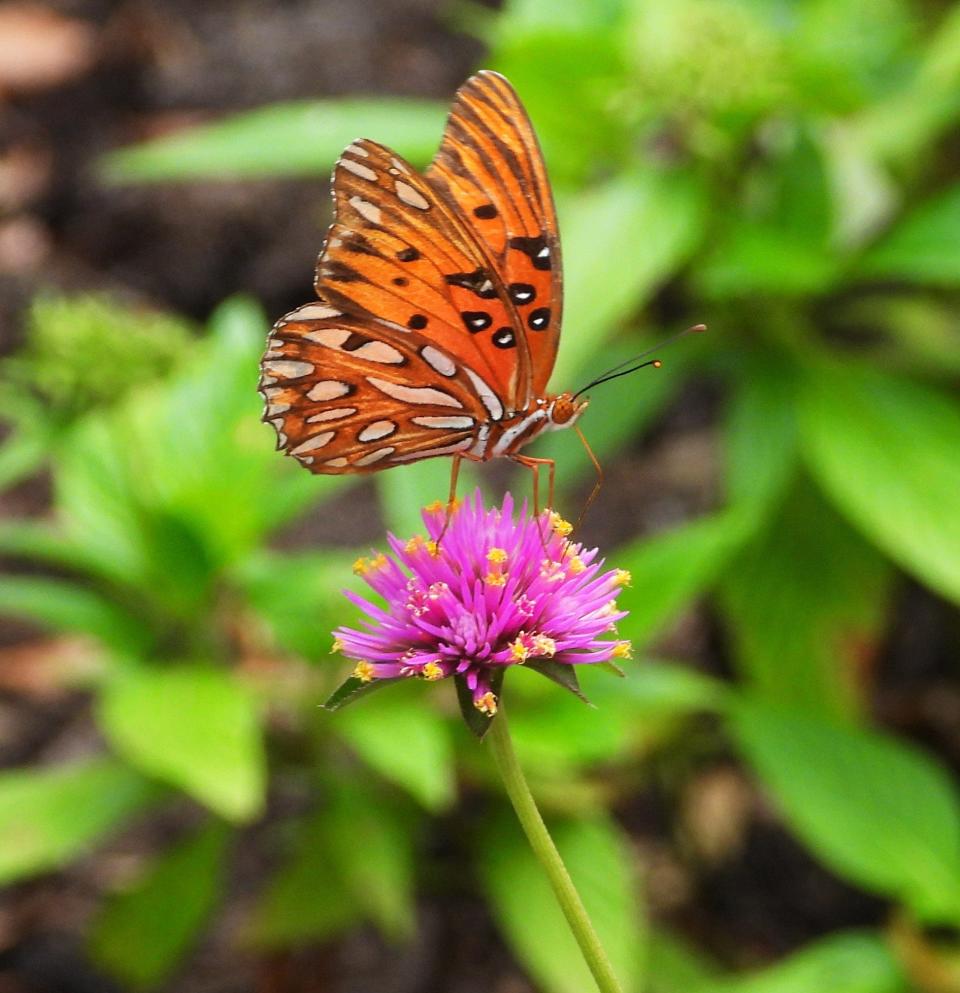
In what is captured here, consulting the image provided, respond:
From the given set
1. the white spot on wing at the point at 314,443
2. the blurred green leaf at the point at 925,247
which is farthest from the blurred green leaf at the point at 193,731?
the blurred green leaf at the point at 925,247

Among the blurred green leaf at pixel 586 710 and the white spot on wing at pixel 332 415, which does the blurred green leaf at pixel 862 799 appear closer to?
the blurred green leaf at pixel 586 710

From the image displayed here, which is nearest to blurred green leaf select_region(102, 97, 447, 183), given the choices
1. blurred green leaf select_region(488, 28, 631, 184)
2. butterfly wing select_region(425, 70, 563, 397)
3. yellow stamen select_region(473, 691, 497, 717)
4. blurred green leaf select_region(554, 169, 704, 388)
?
blurred green leaf select_region(488, 28, 631, 184)

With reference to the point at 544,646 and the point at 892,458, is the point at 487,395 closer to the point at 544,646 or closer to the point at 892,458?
the point at 544,646

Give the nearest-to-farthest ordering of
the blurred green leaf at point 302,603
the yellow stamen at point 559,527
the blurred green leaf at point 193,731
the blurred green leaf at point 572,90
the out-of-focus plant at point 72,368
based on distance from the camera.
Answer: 1. the yellow stamen at point 559,527
2. the blurred green leaf at point 193,731
3. the out-of-focus plant at point 72,368
4. the blurred green leaf at point 302,603
5. the blurred green leaf at point 572,90

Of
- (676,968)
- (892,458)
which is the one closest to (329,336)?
(892,458)

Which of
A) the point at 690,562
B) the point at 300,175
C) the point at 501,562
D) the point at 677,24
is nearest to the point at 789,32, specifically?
the point at 677,24

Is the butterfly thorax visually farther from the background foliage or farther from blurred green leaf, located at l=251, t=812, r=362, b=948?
blurred green leaf, located at l=251, t=812, r=362, b=948
